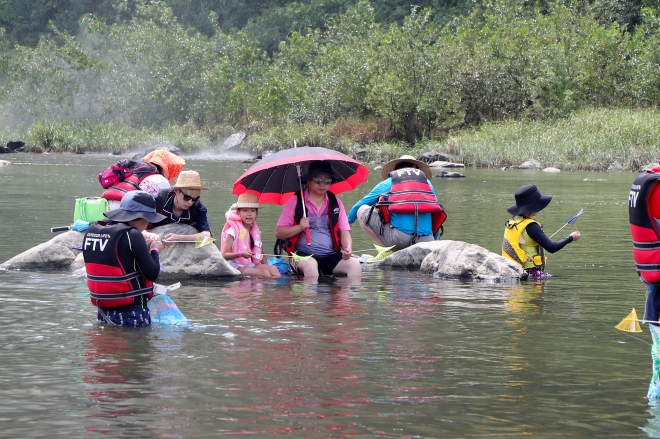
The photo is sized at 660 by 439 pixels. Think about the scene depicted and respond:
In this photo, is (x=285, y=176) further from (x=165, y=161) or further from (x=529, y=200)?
(x=529, y=200)

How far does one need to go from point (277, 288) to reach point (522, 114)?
111ft

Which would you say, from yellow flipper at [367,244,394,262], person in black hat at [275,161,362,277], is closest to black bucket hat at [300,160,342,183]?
person in black hat at [275,161,362,277]

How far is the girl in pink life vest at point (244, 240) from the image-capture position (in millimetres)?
10406

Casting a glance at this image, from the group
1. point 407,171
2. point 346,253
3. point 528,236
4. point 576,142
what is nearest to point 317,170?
point 346,253

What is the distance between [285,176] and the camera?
11047 millimetres

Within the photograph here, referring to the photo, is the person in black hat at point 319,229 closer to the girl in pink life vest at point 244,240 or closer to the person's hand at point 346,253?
the person's hand at point 346,253

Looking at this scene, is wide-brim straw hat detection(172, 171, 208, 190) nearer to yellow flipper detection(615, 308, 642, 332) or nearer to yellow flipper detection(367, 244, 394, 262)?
yellow flipper detection(367, 244, 394, 262)

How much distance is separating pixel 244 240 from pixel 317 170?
1033 mm

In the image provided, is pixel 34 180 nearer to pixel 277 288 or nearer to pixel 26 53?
pixel 277 288

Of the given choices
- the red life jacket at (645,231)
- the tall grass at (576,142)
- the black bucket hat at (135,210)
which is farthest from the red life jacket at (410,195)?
the tall grass at (576,142)

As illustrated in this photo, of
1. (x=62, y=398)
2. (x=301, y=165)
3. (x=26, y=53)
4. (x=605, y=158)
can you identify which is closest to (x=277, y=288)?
(x=301, y=165)

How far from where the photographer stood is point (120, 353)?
6984mm

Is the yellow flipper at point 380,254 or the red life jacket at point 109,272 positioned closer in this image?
the red life jacket at point 109,272

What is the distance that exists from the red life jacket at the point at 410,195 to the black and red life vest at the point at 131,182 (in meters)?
2.87
